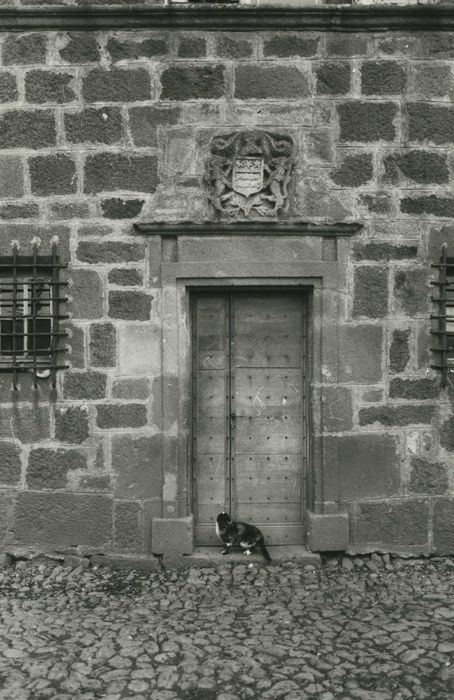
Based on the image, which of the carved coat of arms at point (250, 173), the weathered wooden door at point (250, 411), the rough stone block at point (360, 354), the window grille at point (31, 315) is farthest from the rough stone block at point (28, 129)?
the rough stone block at point (360, 354)

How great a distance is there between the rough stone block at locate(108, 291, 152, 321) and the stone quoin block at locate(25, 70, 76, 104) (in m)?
1.40

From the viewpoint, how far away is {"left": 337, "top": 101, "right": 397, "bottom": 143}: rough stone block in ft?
16.4

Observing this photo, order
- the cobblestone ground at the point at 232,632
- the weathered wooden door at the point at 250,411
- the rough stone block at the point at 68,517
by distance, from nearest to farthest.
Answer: the cobblestone ground at the point at 232,632
the rough stone block at the point at 68,517
the weathered wooden door at the point at 250,411

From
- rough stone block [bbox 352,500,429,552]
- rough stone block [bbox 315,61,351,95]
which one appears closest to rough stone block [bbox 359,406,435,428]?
rough stone block [bbox 352,500,429,552]

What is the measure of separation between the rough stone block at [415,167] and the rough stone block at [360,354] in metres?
1.06

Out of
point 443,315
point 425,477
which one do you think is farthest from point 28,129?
point 425,477

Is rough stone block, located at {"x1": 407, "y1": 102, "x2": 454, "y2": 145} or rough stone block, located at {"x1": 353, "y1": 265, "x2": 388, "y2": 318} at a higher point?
rough stone block, located at {"x1": 407, "y1": 102, "x2": 454, "y2": 145}

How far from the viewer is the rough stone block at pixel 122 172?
4973mm

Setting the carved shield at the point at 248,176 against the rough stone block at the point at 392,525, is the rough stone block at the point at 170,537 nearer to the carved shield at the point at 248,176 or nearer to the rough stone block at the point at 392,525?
the rough stone block at the point at 392,525

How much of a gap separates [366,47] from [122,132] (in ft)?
5.89

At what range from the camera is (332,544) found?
502cm

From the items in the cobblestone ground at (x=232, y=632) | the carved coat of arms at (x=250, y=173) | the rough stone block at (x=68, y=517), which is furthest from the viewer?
the rough stone block at (x=68, y=517)

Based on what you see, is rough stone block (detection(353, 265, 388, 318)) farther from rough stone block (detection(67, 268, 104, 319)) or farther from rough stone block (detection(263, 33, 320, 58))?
rough stone block (detection(67, 268, 104, 319))

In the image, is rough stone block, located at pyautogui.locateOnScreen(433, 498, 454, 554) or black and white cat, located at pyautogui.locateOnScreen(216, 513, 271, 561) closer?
black and white cat, located at pyautogui.locateOnScreen(216, 513, 271, 561)
